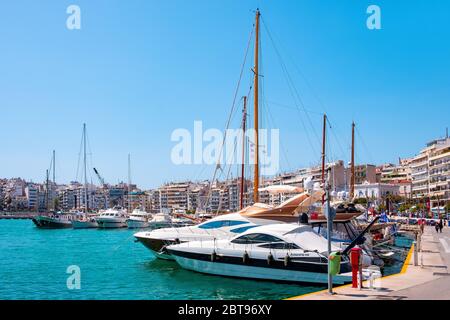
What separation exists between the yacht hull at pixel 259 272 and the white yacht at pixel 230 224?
14.4 feet

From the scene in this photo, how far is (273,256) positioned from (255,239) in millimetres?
1399

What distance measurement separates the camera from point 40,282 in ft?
83.8

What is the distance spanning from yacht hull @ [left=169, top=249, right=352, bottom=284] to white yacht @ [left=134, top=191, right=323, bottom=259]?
4.40 metres

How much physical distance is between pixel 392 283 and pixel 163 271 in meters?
15.4

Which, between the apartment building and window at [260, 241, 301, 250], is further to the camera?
the apartment building

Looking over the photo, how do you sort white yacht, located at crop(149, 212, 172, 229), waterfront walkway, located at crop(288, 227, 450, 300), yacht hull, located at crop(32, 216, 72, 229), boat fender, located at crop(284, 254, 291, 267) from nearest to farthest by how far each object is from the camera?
waterfront walkway, located at crop(288, 227, 450, 300), boat fender, located at crop(284, 254, 291, 267), white yacht, located at crop(149, 212, 172, 229), yacht hull, located at crop(32, 216, 72, 229)

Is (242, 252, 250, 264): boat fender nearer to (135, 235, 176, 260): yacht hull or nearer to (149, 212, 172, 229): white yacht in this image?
(135, 235, 176, 260): yacht hull

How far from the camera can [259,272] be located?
73.1ft

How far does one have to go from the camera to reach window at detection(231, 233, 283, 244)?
22.5m

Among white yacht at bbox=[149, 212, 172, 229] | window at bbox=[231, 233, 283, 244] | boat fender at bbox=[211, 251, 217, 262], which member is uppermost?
window at bbox=[231, 233, 283, 244]

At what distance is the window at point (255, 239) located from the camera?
2249cm

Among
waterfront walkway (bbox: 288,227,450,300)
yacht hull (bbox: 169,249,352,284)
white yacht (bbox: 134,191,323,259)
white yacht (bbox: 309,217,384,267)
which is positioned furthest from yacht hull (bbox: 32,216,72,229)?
waterfront walkway (bbox: 288,227,450,300)
